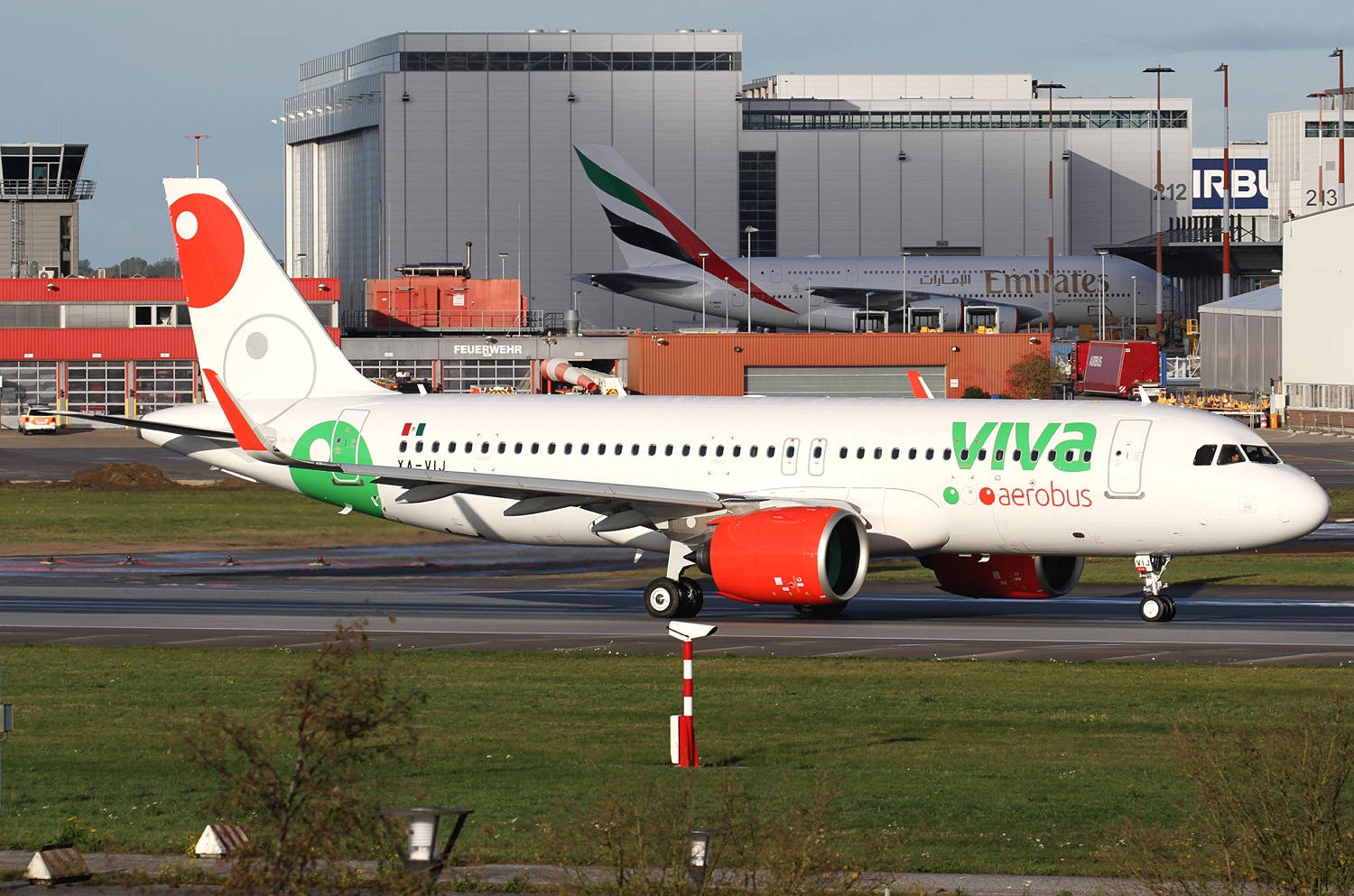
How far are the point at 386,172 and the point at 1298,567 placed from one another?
113 metres

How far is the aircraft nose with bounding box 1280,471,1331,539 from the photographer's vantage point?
1191 inches

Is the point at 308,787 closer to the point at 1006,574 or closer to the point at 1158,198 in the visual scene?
the point at 1006,574

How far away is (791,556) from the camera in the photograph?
3012 centimetres

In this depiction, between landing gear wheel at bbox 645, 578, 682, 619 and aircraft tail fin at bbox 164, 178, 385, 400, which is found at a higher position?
aircraft tail fin at bbox 164, 178, 385, 400

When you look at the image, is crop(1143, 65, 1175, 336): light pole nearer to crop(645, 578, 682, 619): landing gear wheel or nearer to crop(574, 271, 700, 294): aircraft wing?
crop(574, 271, 700, 294): aircraft wing

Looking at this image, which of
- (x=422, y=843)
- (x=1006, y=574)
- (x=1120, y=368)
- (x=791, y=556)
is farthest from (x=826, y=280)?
(x=422, y=843)

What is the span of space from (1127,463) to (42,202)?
11581cm

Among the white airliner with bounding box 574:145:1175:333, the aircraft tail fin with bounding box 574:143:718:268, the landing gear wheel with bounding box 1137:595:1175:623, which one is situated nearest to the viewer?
the landing gear wheel with bounding box 1137:595:1175:623

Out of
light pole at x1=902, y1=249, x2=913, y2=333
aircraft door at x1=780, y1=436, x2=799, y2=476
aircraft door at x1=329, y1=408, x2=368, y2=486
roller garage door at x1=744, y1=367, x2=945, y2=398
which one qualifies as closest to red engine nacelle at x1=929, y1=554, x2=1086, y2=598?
aircraft door at x1=780, y1=436, x2=799, y2=476

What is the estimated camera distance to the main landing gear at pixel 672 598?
3253cm

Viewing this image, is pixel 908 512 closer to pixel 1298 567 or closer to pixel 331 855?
pixel 1298 567

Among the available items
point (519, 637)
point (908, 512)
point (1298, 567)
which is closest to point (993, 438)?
point (908, 512)

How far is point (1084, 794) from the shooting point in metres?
17.1

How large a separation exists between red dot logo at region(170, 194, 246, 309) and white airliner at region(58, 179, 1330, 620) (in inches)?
1.7
